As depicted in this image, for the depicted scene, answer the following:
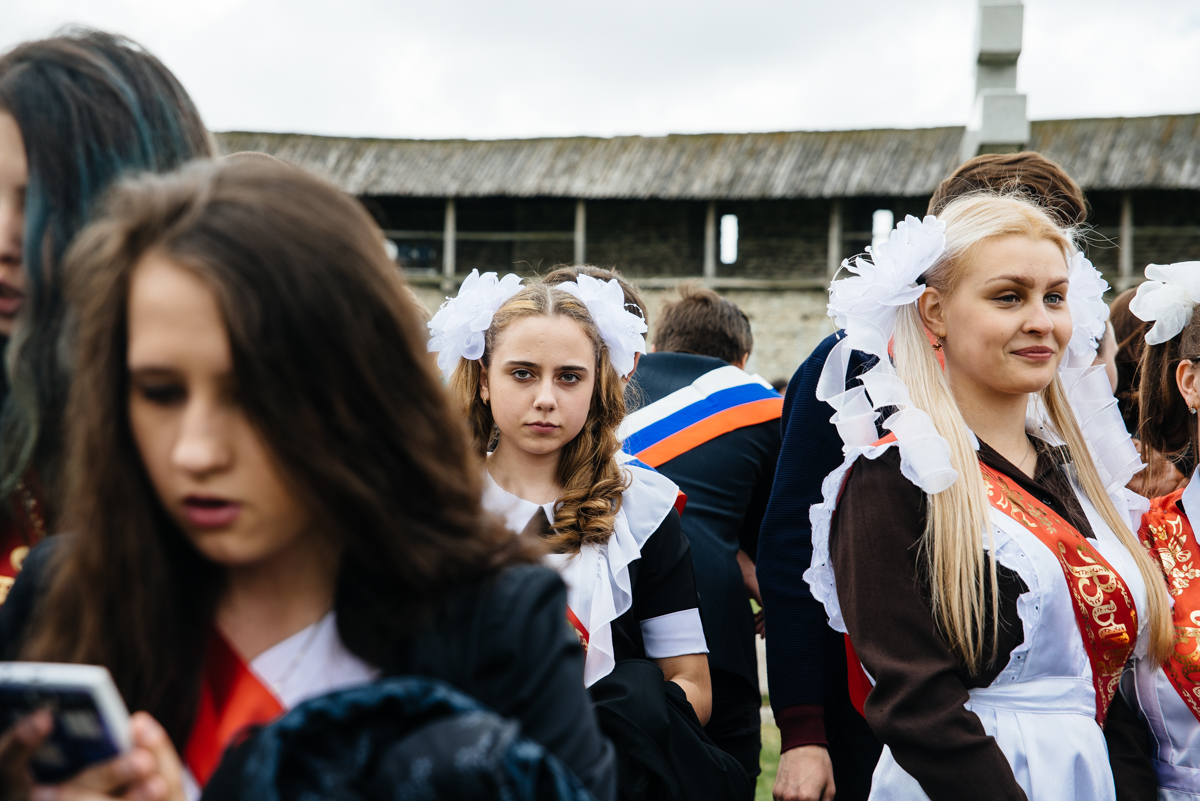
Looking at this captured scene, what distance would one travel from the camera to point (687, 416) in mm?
3232

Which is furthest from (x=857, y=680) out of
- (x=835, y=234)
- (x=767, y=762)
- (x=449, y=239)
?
(x=449, y=239)

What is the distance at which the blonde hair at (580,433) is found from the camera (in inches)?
91.4

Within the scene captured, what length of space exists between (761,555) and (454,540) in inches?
61.4

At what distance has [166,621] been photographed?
40.4 inches

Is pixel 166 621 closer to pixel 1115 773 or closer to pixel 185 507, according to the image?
pixel 185 507

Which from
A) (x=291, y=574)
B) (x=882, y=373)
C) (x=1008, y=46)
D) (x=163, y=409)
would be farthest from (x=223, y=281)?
(x=1008, y=46)

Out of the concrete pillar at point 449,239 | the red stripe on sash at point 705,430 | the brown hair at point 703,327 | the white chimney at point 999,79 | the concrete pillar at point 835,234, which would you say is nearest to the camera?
the red stripe on sash at point 705,430

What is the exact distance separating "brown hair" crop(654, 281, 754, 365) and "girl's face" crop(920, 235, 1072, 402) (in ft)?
5.90

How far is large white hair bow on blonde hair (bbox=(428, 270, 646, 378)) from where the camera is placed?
8.60ft

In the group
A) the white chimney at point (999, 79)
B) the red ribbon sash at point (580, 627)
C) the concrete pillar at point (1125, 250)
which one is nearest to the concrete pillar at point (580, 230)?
the white chimney at point (999, 79)

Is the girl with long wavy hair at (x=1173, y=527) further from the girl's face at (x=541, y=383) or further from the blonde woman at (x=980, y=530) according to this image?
the girl's face at (x=541, y=383)

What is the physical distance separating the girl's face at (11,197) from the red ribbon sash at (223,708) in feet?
1.70

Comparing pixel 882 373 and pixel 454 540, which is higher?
pixel 882 373

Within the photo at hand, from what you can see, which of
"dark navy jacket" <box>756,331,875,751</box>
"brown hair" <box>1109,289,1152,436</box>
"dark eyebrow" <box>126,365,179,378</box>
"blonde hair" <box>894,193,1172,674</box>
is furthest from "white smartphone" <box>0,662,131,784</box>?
"brown hair" <box>1109,289,1152,436</box>
